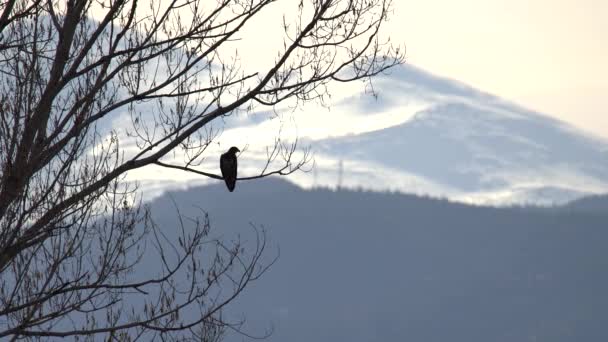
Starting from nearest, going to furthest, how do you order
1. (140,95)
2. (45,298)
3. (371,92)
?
(45,298), (140,95), (371,92)

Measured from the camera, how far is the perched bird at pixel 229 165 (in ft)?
40.1

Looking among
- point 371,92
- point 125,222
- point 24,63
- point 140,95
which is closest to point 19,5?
point 24,63

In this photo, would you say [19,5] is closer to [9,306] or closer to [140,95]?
[140,95]

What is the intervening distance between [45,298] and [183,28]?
8.57 ft

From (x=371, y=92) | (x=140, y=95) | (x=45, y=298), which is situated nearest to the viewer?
(x=45, y=298)

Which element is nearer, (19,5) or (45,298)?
(45,298)

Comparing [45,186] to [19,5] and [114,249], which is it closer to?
[114,249]

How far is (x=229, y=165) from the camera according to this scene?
12.6 m

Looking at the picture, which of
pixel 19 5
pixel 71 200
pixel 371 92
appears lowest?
pixel 71 200

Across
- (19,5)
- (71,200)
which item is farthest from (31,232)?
(19,5)

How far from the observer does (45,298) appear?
33.2 ft

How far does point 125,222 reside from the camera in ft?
37.1

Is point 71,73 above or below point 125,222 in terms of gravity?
above

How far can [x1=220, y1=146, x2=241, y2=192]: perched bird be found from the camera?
12227mm
